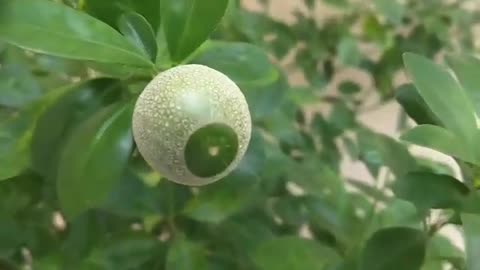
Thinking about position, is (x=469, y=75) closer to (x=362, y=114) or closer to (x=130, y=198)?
(x=130, y=198)

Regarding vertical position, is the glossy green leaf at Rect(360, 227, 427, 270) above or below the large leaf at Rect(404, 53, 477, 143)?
below

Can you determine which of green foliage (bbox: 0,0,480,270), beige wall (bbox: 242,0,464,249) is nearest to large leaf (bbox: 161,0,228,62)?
green foliage (bbox: 0,0,480,270)

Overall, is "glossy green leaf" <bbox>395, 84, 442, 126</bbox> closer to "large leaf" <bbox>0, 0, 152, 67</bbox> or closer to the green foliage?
the green foliage

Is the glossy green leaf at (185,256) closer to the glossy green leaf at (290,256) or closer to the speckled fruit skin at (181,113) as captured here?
the glossy green leaf at (290,256)

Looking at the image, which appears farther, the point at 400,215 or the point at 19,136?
the point at 400,215

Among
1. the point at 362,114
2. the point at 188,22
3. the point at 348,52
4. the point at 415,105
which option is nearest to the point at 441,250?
the point at 415,105

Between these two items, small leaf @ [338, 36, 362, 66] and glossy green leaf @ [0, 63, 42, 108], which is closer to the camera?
glossy green leaf @ [0, 63, 42, 108]

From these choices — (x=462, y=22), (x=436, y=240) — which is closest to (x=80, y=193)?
(x=436, y=240)

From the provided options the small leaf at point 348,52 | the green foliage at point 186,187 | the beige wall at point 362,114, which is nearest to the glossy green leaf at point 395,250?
the green foliage at point 186,187
